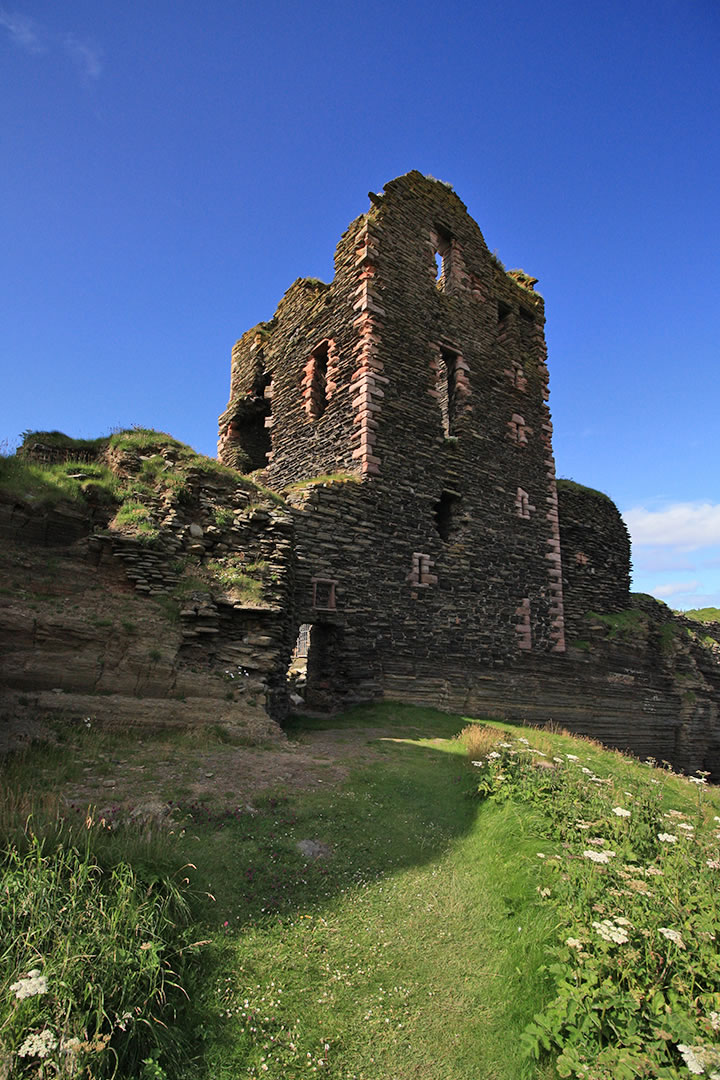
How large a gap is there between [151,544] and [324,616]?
17.0 ft

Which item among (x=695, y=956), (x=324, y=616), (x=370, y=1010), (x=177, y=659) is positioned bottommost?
(x=370, y=1010)

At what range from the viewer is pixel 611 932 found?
12.4 ft

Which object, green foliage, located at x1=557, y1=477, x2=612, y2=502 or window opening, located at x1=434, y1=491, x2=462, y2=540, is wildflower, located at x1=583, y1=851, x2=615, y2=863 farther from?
green foliage, located at x1=557, y1=477, x2=612, y2=502

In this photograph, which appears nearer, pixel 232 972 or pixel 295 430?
pixel 232 972

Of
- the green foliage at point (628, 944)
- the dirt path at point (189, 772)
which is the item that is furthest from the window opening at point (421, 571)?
the green foliage at point (628, 944)

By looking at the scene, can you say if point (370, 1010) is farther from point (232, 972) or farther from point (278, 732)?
point (278, 732)

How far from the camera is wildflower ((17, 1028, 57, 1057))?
2682 mm

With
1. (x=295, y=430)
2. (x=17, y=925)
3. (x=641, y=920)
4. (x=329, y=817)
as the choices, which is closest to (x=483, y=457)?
(x=295, y=430)

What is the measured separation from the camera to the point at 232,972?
383 cm

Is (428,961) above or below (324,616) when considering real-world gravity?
below

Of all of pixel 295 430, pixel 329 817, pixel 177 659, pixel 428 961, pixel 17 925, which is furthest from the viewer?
pixel 295 430

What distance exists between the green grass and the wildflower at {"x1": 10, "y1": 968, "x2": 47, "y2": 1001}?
A: 1.97 feet

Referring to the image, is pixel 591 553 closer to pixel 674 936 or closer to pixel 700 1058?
pixel 674 936

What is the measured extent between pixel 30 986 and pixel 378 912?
2.82 m
